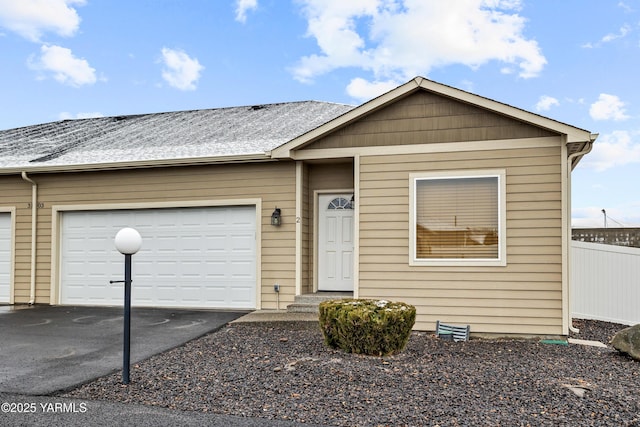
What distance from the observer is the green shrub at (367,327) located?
5.75 meters

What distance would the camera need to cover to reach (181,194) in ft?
31.5

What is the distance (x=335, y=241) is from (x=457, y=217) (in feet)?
7.89

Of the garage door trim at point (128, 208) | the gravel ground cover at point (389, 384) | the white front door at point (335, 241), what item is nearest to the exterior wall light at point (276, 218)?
the garage door trim at point (128, 208)

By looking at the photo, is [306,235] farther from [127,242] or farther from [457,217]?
[127,242]

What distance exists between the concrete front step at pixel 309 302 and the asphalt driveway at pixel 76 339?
908mm

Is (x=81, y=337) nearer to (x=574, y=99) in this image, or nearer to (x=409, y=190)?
(x=409, y=190)

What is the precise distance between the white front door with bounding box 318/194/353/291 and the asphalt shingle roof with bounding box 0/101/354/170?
151 centimetres

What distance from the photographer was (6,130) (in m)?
15.1

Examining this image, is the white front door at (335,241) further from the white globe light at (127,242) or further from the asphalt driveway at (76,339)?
the white globe light at (127,242)

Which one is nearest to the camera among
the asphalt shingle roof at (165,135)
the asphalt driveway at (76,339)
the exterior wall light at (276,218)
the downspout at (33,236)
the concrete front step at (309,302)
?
the asphalt driveway at (76,339)

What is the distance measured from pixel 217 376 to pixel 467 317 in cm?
406

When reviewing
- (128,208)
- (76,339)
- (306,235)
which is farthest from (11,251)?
(306,235)

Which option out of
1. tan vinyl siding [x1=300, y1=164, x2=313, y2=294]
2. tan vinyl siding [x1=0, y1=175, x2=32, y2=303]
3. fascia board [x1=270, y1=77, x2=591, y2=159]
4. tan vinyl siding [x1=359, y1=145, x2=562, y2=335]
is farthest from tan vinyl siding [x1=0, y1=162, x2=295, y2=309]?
tan vinyl siding [x1=359, y1=145, x2=562, y2=335]

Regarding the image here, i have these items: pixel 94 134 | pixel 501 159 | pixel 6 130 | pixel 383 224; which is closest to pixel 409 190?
pixel 383 224
